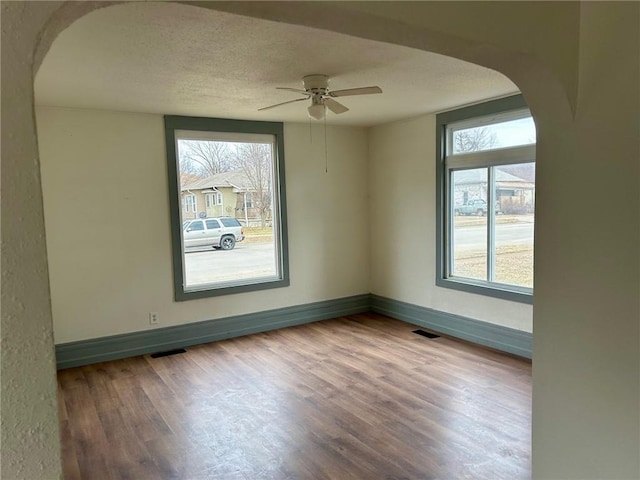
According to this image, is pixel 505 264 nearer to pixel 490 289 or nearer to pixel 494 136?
pixel 490 289

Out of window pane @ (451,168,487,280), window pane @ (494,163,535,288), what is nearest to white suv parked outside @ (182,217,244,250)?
window pane @ (451,168,487,280)

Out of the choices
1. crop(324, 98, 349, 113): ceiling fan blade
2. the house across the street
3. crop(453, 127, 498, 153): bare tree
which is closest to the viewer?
crop(324, 98, 349, 113): ceiling fan blade

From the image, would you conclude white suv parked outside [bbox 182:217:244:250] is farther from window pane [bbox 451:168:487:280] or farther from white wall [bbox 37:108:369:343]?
window pane [bbox 451:168:487:280]

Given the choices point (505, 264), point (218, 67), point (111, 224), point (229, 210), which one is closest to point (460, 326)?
point (505, 264)

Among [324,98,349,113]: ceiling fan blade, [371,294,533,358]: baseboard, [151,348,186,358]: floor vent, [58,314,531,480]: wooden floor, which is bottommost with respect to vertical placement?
[58,314,531,480]: wooden floor

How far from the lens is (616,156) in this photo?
5.02 feet

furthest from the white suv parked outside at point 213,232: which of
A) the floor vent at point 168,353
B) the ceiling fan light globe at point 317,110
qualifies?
the ceiling fan light globe at point 317,110

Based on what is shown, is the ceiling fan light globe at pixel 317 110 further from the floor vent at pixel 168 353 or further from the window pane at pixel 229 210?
the floor vent at pixel 168 353

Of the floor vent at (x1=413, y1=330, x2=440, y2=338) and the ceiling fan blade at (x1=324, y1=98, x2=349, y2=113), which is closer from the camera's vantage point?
the ceiling fan blade at (x1=324, y1=98, x2=349, y2=113)

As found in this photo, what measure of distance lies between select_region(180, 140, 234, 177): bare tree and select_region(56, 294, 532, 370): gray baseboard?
1682mm

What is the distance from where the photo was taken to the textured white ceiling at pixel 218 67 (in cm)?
226

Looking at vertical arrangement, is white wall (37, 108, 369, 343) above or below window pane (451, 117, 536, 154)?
below

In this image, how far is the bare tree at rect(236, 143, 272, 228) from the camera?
5074mm

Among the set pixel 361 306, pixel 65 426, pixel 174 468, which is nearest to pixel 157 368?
pixel 65 426
